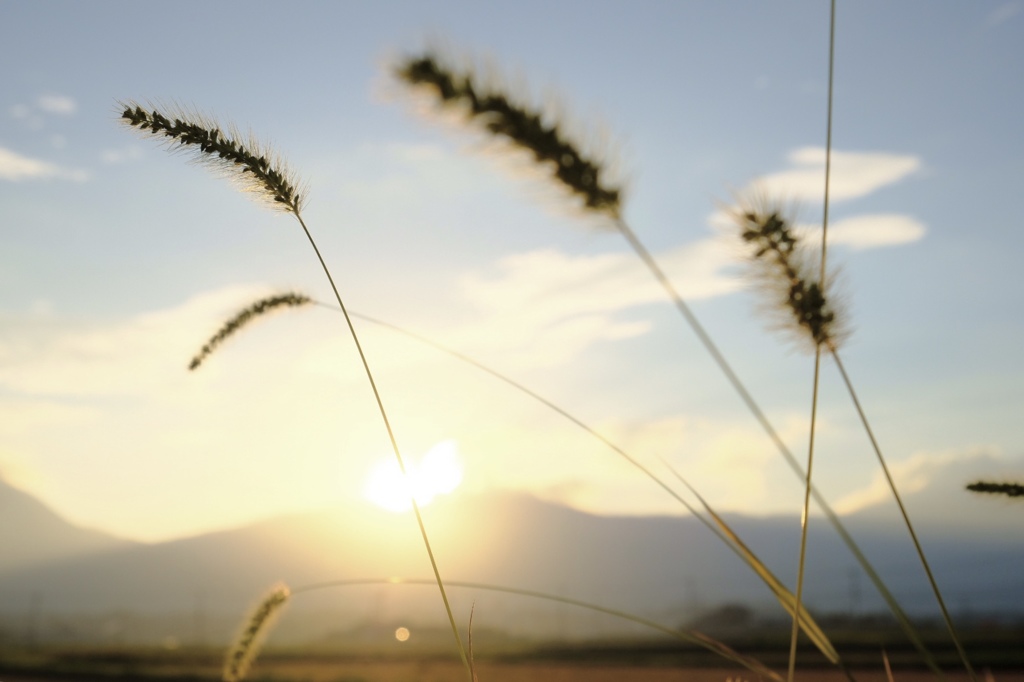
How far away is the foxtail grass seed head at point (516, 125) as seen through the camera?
4.76ft

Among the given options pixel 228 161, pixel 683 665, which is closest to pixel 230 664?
pixel 228 161

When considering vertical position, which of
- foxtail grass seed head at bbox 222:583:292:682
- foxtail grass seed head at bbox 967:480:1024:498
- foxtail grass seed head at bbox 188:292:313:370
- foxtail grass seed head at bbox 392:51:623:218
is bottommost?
foxtail grass seed head at bbox 222:583:292:682

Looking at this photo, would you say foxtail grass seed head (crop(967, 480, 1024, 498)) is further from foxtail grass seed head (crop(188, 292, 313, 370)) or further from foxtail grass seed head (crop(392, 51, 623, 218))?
foxtail grass seed head (crop(188, 292, 313, 370))

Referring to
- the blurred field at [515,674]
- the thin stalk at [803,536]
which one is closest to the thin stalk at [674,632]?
the thin stalk at [803,536]

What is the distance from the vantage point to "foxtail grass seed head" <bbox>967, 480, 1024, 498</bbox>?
76.2 inches

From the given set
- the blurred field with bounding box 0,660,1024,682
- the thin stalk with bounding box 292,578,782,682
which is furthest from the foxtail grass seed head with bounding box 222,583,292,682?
the blurred field with bounding box 0,660,1024,682

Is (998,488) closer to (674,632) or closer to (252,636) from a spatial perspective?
(674,632)

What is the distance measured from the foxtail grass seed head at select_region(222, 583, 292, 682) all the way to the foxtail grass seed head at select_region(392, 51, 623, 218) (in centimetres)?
207

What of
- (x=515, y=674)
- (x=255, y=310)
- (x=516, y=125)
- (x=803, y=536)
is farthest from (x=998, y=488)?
(x=515, y=674)

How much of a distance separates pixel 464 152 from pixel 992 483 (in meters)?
1.43

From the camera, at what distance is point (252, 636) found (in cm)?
308

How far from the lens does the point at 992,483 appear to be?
1.99 meters

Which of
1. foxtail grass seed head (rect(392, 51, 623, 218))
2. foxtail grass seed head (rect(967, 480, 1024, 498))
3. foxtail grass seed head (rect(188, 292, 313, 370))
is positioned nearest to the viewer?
foxtail grass seed head (rect(392, 51, 623, 218))

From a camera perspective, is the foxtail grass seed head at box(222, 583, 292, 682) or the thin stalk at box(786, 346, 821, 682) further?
the foxtail grass seed head at box(222, 583, 292, 682)
